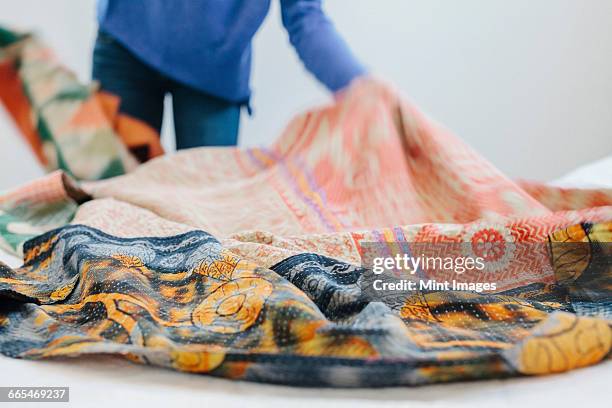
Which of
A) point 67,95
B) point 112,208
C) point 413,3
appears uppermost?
point 413,3

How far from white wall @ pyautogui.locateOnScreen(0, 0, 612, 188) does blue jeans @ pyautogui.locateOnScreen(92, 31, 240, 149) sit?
64 cm

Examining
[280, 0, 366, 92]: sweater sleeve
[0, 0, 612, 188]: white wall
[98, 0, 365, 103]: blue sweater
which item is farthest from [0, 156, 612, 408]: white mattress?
[0, 0, 612, 188]: white wall

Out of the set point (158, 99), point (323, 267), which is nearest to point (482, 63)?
point (158, 99)

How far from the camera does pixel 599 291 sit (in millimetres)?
626

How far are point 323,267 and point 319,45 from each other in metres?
0.66

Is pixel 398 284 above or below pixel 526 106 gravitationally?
below

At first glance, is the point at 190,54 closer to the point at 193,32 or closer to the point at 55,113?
the point at 193,32

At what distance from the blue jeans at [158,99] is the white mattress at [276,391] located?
95 centimetres

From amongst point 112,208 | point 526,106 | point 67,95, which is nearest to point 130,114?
point 67,95

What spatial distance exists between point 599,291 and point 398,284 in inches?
8.3

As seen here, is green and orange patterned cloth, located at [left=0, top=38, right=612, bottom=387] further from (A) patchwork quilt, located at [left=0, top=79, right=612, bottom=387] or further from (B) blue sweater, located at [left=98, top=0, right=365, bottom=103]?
(B) blue sweater, located at [left=98, top=0, right=365, bottom=103]

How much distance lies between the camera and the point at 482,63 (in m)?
2.06

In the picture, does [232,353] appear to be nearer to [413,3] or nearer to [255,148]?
[255,148]

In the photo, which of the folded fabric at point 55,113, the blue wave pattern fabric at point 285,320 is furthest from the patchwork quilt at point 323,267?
the folded fabric at point 55,113
